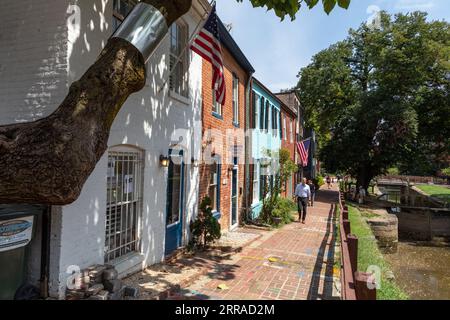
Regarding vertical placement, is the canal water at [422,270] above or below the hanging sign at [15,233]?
below

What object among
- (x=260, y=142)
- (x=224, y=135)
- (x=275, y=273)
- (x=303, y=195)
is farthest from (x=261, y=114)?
(x=275, y=273)

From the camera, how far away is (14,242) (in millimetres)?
→ 4094

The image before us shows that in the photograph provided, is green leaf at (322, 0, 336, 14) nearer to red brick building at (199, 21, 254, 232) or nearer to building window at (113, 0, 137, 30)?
building window at (113, 0, 137, 30)

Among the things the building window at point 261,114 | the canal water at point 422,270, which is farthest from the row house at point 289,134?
the canal water at point 422,270

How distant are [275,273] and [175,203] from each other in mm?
2872

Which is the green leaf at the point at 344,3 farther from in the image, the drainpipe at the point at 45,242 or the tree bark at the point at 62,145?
the drainpipe at the point at 45,242

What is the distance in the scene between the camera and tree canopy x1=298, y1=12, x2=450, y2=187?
24078 mm

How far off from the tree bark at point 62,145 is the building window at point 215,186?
7294mm

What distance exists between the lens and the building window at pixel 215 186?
34.1ft

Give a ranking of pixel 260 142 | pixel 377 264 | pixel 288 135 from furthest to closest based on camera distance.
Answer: pixel 288 135 < pixel 260 142 < pixel 377 264

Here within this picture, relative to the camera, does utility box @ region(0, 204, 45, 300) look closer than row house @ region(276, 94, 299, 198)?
Yes

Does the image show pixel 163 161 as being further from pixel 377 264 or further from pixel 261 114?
pixel 261 114

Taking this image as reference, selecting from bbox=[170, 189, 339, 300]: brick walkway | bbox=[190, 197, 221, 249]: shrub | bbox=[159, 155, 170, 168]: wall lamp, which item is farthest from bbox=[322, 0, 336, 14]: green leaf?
bbox=[190, 197, 221, 249]: shrub

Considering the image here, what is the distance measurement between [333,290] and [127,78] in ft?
18.2
